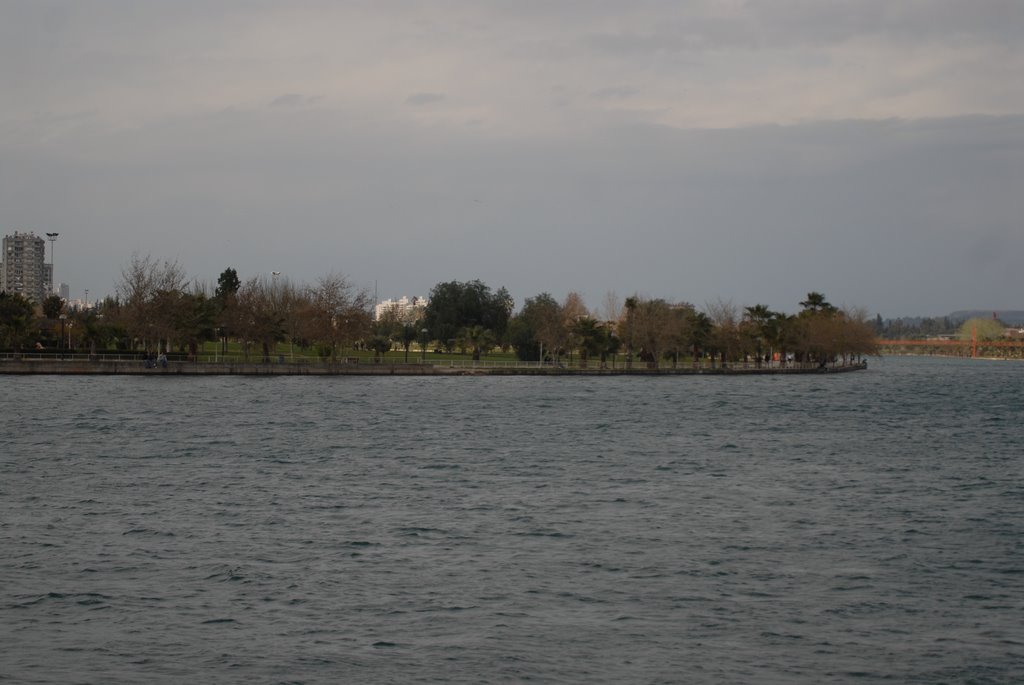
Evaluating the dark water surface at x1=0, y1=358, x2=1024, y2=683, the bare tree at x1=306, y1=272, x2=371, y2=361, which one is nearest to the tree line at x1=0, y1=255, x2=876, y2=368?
the bare tree at x1=306, y1=272, x2=371, y2=361

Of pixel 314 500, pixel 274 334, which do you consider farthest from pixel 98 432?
pixel 274 334

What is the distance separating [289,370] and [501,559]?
287 ft

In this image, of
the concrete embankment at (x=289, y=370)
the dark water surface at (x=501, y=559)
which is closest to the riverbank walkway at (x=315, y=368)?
the concrete embankment at (x=289, y=370)

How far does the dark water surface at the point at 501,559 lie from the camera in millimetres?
16094

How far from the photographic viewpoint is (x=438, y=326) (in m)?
157

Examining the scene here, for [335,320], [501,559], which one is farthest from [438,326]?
[501,559]

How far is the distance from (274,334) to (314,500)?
86660mm

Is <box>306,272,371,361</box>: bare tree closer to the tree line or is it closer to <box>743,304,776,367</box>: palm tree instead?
the tree line

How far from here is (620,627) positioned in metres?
17.6

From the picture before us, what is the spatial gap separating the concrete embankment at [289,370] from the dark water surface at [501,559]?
45.4 meters

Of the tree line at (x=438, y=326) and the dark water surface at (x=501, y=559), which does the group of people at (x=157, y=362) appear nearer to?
the tree line at (x=438, y=326)

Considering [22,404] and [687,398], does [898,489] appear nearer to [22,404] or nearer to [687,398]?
[22,404]

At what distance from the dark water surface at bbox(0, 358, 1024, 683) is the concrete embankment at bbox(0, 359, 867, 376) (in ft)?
149

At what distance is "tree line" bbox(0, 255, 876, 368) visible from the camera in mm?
108125
